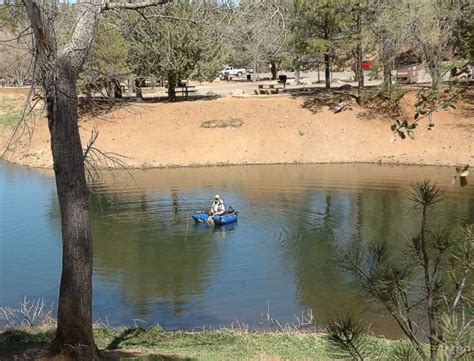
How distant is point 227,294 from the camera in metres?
13.7

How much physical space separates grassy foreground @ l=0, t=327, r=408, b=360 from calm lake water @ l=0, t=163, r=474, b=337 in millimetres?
1650

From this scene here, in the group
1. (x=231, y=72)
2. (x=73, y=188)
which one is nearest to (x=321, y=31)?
(x=73, y=188)

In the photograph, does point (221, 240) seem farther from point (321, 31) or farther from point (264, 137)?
point (321, 31)

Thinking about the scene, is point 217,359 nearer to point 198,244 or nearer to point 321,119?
point 198,244

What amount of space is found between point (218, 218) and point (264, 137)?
51.6 feet

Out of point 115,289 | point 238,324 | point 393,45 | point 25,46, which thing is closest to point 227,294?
point 238,324

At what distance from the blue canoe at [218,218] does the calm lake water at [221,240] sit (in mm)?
252

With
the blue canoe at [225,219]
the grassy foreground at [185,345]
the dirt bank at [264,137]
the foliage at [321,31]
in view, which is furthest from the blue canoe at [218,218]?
the foliage at [321,31]

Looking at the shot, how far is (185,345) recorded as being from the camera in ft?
30.7

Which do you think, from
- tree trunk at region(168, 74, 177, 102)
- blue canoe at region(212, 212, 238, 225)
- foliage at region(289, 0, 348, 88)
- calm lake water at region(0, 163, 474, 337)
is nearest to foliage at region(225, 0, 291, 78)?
calm lake water at region(0, 163, 474, 337)

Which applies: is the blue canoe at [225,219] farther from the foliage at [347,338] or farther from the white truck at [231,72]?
the white truck at [231,72]

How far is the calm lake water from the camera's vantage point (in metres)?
13.1

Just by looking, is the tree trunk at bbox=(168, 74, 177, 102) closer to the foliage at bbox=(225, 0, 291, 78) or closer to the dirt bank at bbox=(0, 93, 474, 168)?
the dirt bank at bbox=(0, 93, 474, 168)

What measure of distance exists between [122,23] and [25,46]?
6.49 feet
